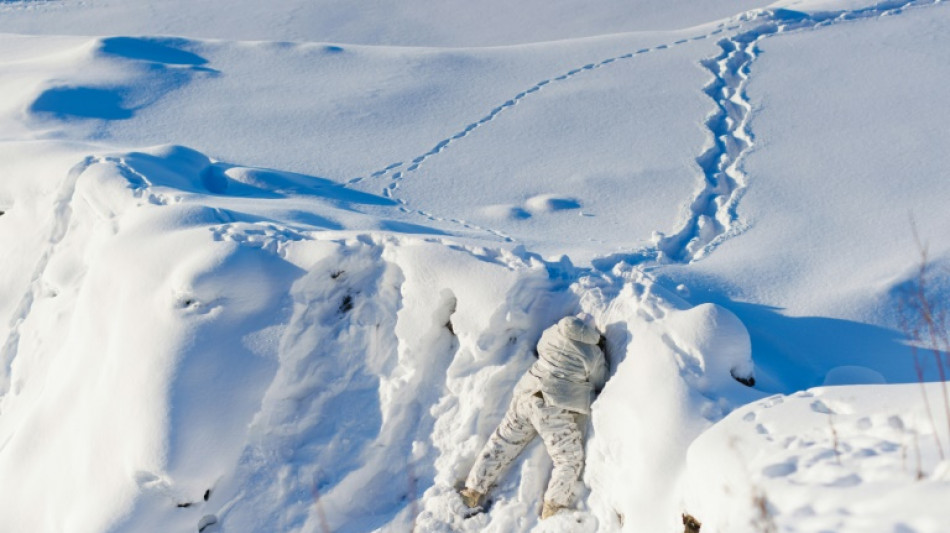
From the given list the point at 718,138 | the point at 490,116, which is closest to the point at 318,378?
the point at 490,116

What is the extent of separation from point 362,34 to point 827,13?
16.6 feet

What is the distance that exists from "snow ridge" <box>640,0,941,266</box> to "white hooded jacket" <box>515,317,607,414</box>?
3.74ft

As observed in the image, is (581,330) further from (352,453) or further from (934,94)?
(934,94)

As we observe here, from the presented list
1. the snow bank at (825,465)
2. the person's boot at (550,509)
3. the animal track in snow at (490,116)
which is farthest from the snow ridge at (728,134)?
the snow bank at (825,465)

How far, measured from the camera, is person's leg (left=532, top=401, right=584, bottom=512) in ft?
12.2

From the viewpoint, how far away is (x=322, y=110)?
24.2ft

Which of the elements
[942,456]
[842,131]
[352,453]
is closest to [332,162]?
[352,453]

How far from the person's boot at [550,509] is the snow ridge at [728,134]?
1.59 meters

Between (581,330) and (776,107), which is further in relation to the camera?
(776,107)

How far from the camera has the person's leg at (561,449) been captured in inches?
146

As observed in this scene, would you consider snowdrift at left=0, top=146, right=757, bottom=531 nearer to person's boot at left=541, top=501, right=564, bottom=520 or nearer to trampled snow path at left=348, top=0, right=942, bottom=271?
person's boot at left=541, top=501, right=564, bottom=520

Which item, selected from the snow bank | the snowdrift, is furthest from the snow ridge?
the snow bank

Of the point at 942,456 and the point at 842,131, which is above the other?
the point at 942,456

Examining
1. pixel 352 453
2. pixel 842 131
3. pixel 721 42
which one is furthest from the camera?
pixel 721 42
